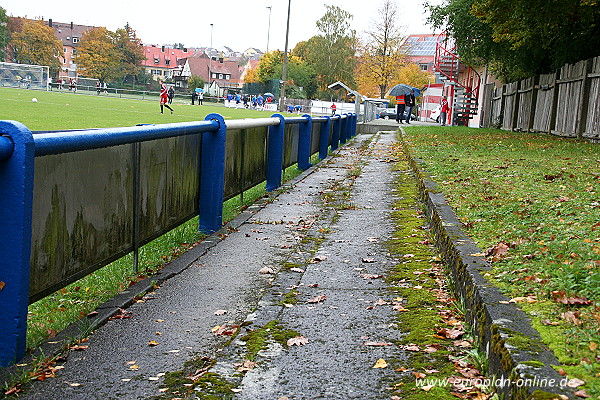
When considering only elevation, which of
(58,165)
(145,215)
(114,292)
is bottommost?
(114,292)

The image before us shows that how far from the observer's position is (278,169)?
11352mm

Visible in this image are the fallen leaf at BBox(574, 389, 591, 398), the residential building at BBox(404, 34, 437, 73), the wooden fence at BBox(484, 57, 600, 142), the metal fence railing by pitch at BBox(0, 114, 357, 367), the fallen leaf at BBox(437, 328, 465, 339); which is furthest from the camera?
the residential building at BBox(404, 34, 437, 73)

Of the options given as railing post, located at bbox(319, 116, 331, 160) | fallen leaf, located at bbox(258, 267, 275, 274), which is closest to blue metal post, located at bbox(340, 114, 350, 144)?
railing post, located at bbox(319, 116, 331, 160)

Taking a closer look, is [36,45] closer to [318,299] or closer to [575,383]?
[318,299]

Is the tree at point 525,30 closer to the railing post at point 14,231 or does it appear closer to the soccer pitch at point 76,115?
the soccer pitch at point 76,115

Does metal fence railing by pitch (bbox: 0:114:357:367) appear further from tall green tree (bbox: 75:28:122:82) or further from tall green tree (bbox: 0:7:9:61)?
tall green tree (bbox: 0:7:9:61)

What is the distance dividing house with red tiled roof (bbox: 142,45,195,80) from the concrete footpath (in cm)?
17876

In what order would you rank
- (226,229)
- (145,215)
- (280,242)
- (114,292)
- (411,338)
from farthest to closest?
(226,229) < (280,242) < (145,215) < (114,292) < (411,338)

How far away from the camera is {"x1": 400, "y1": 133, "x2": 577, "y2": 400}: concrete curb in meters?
2.65

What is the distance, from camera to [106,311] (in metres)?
4.60

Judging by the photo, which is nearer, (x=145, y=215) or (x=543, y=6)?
(x=145, y=215)

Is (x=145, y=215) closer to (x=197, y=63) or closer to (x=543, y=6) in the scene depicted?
(x=543, y=6)

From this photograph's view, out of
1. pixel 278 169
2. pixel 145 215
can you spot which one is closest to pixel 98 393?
pixel 145 215

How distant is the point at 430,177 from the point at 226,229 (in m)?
3.25
